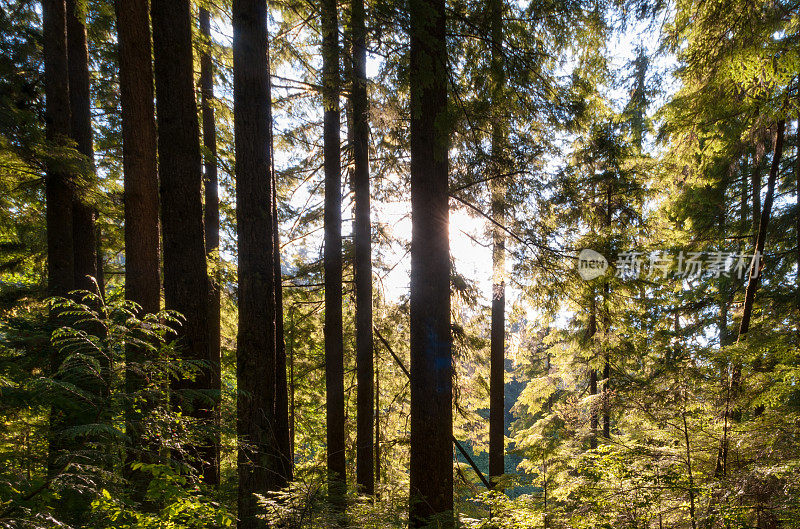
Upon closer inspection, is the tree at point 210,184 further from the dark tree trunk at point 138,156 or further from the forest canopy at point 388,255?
the dark tree trunk at point 138,156

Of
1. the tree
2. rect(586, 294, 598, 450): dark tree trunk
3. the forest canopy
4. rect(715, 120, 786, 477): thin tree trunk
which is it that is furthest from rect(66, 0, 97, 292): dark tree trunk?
rect(586, 294, 598, 450): dark tree trunk

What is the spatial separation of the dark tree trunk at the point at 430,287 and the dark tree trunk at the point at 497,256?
768mm

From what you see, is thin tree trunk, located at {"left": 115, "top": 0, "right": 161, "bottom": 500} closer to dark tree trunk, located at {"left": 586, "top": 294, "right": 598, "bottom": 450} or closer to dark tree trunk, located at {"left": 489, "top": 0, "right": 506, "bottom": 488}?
dark tree trunk, located at {"left": 489, "top": 0, "right": 506, "bottom": 488}

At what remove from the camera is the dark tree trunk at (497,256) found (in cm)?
504

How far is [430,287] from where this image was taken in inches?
192

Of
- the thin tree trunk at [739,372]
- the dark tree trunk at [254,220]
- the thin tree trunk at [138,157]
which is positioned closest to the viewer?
the dark tree trunk at [254,220]

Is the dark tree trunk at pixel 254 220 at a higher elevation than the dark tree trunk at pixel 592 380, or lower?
higher

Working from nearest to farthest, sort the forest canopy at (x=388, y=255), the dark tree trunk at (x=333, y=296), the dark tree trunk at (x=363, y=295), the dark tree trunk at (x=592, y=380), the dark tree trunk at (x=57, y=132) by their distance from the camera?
the forest canopy at (x=388, y=255) → the dark tree trunk at (x=57, y=132) → the dark tree trunk at (x=333, y=296) → the dark tree trunk at (x=363, y=295) → the dark tree trunk at (x=592, y=380)

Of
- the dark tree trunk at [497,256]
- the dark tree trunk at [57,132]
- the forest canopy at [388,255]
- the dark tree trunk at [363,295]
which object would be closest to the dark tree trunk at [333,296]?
the forest canopy at [388,255]

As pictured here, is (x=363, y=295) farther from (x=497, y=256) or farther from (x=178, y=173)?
(x=178, y=173)

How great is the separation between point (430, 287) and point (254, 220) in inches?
91.8

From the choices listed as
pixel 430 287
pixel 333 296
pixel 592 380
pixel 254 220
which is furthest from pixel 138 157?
pixel 592 380

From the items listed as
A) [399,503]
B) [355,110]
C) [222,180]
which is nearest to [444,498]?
[399,503]

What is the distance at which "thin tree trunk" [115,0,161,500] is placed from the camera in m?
4.95
